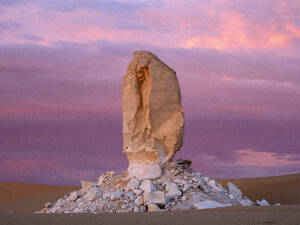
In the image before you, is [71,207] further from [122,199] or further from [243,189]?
[243,189]

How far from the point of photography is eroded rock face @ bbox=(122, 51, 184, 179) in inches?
717

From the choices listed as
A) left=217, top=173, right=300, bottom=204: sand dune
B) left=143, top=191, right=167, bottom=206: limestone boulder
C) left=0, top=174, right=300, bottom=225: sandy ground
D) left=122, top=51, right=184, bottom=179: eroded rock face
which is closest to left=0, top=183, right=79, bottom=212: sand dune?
left=0, top=174, right=300, bottom=225: sandy ground

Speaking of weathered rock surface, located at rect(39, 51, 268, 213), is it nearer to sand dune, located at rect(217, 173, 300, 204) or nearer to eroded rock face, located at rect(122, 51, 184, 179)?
eroded rock face, located at rect(122, 51, 184, 179)

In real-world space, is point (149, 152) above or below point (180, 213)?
above

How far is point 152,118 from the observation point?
18297mm

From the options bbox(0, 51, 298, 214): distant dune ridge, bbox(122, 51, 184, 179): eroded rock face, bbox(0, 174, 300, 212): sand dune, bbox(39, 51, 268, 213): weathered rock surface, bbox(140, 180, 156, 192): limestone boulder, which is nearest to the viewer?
bbox(140, 180, 156, 192): limestone boulder

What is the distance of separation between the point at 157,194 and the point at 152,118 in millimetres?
3237

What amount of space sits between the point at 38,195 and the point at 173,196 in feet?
59.9

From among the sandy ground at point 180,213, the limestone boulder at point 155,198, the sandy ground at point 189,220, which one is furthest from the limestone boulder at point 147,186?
the sandy ground at point 189,220

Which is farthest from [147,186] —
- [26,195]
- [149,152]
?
[26,195]

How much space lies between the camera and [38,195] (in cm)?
3241

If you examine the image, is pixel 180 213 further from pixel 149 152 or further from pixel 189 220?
pixel 149 152

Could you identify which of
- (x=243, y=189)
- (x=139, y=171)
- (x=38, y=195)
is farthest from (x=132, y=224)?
(x=38, y=195)

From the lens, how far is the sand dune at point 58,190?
26.3 meters
